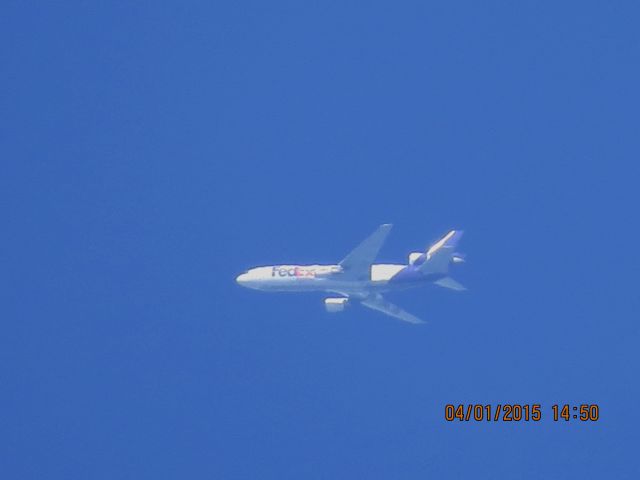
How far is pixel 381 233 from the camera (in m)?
137

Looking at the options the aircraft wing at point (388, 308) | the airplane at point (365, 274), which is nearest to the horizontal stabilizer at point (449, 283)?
the airplane at point (365, 274)

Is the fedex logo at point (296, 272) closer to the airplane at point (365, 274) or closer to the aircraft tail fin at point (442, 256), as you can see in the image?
the airplane at point (365, 274)

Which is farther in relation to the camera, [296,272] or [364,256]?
[296,272]

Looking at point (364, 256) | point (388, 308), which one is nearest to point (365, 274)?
point (364, 256)

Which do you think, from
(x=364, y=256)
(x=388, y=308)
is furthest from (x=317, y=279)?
(x=388, y=308)

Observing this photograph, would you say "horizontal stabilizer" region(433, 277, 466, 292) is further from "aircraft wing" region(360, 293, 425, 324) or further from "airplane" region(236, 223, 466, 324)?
"aircraft wing" region(360, 293, 425, 324)

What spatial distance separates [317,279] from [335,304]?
3.54 m

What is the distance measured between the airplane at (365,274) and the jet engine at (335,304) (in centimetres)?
7

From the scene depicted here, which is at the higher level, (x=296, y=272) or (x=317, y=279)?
(x=296, y=272)

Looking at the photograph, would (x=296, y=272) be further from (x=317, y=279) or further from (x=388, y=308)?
(x=388, y=308)

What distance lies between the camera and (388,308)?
14525cm

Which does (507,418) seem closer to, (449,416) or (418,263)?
(449,416)

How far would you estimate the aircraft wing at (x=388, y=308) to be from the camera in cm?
14475

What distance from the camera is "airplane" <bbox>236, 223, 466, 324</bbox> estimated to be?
138250 mm
